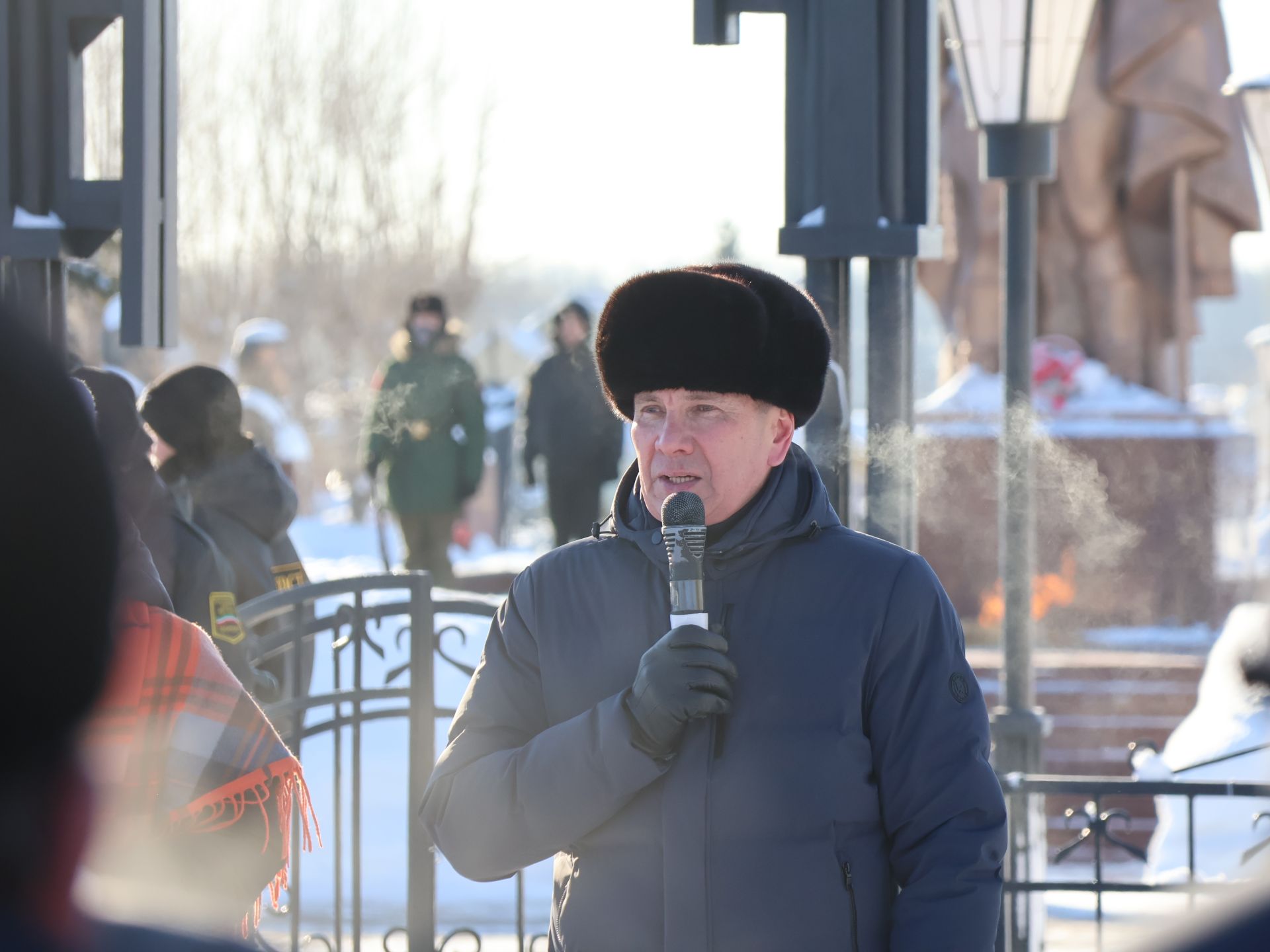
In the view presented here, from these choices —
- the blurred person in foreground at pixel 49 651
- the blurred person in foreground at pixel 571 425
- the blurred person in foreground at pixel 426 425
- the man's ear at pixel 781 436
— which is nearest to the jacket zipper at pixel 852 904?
the man's ear at pixel 781 436

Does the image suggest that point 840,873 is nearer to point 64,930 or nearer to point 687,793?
point 687,793

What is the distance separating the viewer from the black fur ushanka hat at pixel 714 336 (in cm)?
221

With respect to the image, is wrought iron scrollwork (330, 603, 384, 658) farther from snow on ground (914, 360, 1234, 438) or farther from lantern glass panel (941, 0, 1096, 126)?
snow on ground (914, 360, 1234, 438)

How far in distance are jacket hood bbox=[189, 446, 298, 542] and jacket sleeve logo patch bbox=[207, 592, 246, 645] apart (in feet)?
2.98

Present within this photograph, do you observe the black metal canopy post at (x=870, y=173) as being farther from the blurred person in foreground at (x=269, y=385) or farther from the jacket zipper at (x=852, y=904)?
the blurred person in foreground at (x=269, y=385)

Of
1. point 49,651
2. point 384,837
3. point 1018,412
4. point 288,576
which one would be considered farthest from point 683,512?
point 384,837

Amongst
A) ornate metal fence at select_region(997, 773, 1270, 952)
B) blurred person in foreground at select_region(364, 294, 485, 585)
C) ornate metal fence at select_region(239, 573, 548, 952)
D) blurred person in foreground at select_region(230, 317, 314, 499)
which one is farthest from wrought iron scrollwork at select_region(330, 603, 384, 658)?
blurred person in foreground at select_region(230, 317, 314, 499)

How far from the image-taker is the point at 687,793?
2039 millimetres

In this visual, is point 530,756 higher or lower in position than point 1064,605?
higher

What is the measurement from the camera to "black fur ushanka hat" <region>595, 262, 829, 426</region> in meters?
2.21

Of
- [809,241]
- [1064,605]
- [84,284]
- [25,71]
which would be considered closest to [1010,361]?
[809,241]

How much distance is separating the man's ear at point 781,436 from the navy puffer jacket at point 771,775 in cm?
7

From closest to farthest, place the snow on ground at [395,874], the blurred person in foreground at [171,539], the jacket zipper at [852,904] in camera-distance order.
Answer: the jacket zipper at [852,904], the blurred person in foreground at [171,539], the snow on ground at [395,874]

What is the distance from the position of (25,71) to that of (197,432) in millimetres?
1083
